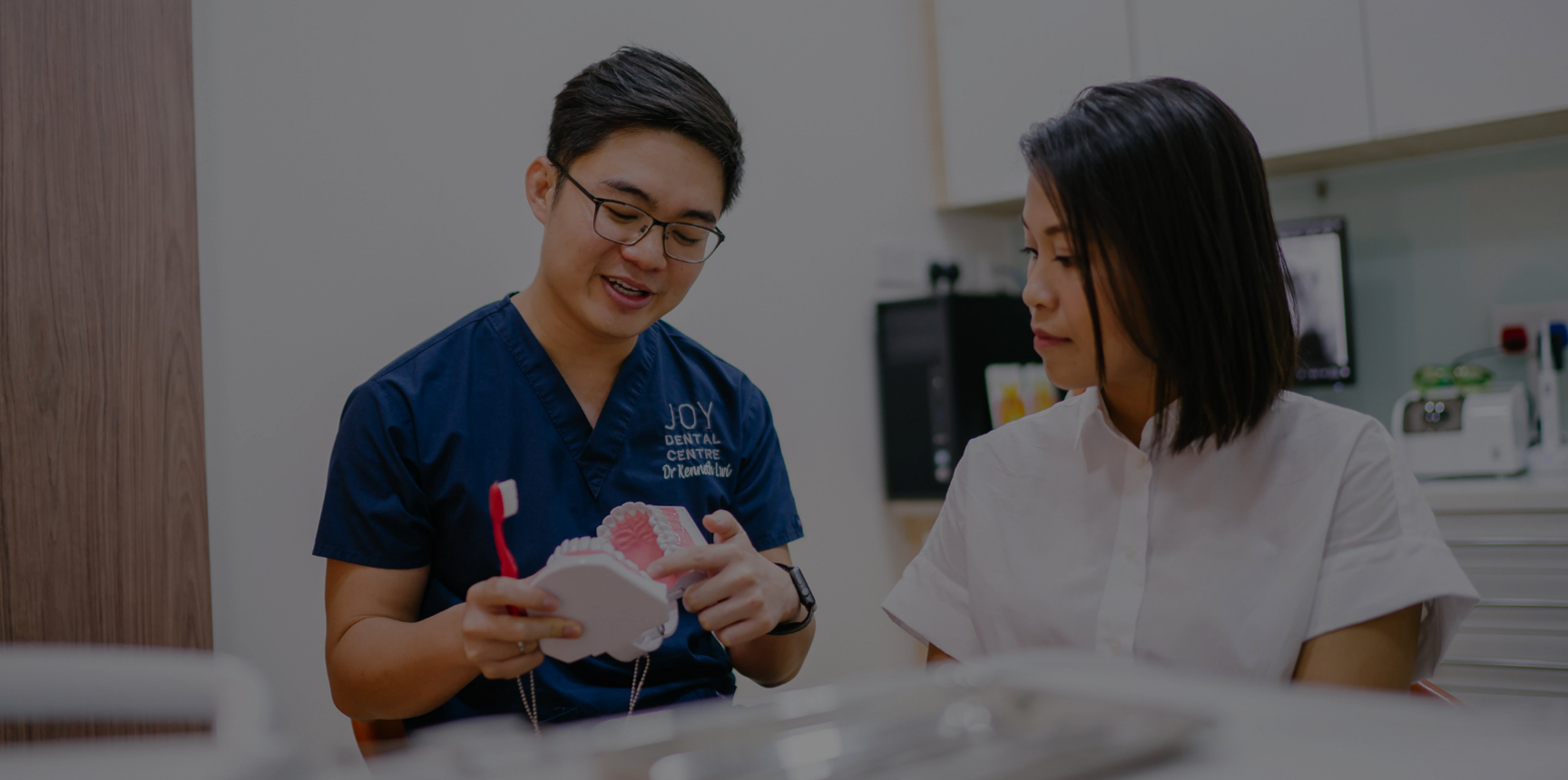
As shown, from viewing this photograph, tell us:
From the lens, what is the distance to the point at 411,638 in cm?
102

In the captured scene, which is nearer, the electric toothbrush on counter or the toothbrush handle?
the toothbrush handle

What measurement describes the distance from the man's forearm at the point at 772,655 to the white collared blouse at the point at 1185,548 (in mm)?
184

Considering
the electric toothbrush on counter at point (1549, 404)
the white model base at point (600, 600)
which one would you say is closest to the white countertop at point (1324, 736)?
the white model base at point (600, 600)

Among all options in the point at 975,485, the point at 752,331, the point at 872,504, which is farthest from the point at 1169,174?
the point at 872,504

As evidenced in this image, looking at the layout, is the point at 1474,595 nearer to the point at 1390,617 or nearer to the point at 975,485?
the point at 1390,617

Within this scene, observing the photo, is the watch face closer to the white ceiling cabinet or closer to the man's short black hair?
the man's short black hair

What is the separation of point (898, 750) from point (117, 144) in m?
1.56

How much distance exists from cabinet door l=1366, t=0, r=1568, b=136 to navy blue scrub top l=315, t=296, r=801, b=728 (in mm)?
1864

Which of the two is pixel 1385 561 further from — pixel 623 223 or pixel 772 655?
pixel 623 223

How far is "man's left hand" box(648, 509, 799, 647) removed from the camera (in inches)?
39.0

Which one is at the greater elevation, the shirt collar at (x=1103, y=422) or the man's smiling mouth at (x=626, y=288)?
the man's smiling mouth at (x=626, y=288)

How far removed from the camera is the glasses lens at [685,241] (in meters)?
1.25

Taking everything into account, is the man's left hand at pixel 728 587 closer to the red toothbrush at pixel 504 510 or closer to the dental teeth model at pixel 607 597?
the dental teeth model at pixel 607 597

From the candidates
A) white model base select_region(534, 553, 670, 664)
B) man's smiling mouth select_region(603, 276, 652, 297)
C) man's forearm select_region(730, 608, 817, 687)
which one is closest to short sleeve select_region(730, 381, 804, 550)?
man's forearm select_region(730, 608, 817, 687)
